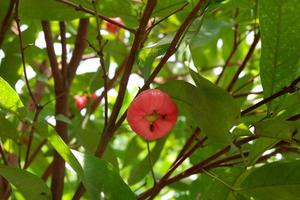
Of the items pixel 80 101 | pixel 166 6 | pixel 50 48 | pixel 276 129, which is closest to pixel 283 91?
pixel 276 129

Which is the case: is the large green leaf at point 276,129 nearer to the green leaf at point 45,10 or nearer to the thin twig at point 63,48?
the green leaf at point 45,10

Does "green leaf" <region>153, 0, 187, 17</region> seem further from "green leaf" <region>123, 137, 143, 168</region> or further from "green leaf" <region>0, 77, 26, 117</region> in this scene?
"green leaf" <region>123, 137, 143, 168</region>

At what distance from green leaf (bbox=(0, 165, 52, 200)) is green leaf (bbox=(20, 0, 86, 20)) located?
1.02 feet

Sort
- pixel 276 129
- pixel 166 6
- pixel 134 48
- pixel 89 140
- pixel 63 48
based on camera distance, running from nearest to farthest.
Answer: pixel 276 129 < pixel 134 48 < pixel 166 6 < pixel 89 140 < pixel 63 48

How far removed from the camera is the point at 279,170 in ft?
2.35

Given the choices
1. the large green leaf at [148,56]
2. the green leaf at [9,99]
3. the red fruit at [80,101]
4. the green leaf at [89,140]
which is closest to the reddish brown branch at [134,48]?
the large green leaf at [148,56]

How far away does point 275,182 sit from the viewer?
72 cm

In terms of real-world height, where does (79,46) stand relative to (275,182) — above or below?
above

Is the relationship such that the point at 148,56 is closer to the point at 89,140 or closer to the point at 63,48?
the point at 89,140

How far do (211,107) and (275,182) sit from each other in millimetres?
135

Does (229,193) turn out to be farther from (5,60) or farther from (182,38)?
(5,60)

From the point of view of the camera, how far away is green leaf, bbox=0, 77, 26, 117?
69 cm

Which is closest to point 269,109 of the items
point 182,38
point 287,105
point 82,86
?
point 287,105

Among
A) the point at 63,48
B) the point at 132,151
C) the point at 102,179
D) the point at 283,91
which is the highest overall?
the point at 63,48
